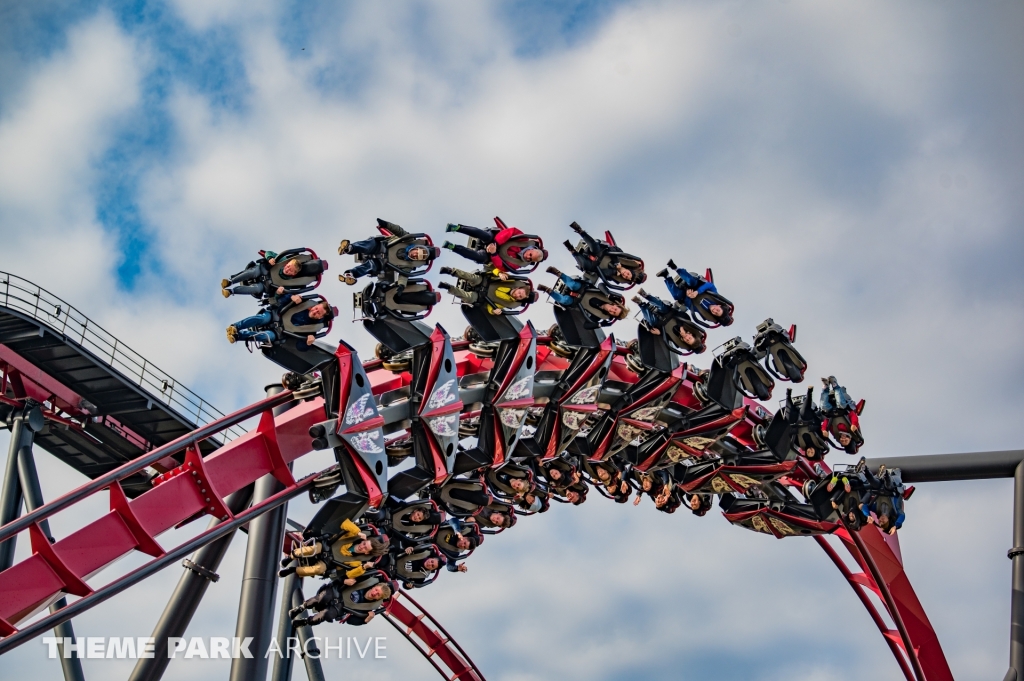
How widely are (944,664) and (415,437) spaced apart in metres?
9.10

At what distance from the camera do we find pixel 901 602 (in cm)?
1576

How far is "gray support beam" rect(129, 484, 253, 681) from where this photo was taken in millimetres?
11070

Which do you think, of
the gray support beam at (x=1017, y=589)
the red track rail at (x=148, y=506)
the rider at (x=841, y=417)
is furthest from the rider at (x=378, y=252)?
the gray support beam at (x=1017, y=589)

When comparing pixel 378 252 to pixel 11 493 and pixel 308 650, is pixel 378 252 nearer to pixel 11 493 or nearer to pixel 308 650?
pixel 11 493

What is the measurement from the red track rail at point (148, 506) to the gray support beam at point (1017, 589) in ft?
28.8

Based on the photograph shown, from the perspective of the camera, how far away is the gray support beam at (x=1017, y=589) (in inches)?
518

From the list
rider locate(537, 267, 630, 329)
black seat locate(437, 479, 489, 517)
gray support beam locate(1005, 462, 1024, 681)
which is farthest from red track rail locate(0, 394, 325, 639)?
gray support beam locate(1005, 462, 1024, 681)

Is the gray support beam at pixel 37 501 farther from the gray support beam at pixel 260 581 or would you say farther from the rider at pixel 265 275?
the rider at pixel 265 275

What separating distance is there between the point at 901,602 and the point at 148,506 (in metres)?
10.8

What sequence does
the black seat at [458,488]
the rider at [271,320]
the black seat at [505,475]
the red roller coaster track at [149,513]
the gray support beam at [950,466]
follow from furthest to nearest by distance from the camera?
the gray support beam at [950,466] < the black seat at [505,475] < the black seat at [458,488] < the rider at [271,320] < the red roller coaster track at [149,513]

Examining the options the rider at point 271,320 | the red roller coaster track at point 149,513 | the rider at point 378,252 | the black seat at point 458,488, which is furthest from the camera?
the black seat at point 458,488

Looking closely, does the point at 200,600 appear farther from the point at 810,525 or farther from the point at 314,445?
the point at 810,525

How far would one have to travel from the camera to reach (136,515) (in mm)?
9875

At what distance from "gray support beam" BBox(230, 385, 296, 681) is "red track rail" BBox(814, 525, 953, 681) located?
329 inches
